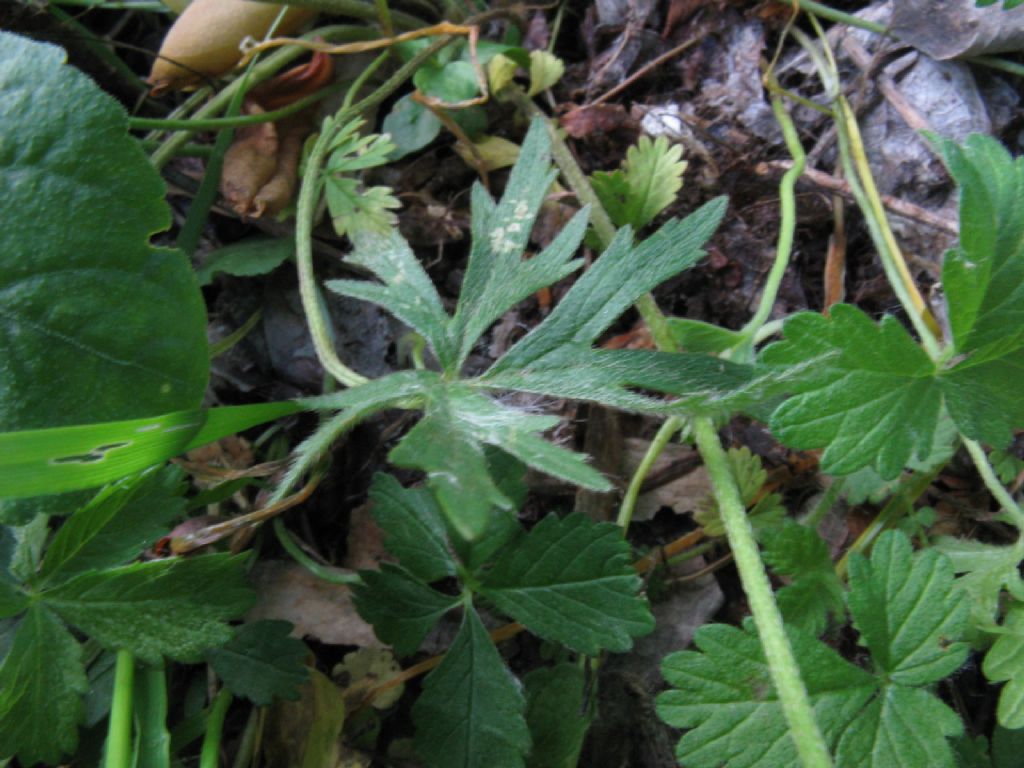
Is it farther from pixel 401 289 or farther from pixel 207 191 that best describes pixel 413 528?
pixel 207 191

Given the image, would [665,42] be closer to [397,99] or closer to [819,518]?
[397,99]

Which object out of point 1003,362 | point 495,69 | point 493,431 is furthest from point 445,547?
point 495,69

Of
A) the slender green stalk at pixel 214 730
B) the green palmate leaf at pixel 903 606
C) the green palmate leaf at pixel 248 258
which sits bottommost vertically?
the slender green stalk at pixel 214 730

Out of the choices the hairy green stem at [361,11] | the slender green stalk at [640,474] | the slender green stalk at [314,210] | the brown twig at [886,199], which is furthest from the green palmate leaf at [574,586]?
the hairy green stem at [361,11]

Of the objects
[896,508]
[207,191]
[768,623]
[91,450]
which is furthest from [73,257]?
[896,508]

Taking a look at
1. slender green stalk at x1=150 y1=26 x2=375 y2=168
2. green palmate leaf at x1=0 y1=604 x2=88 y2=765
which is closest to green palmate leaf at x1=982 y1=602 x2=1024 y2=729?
green palmate leaf at x1=0 y1=604 x2=88 y2=765

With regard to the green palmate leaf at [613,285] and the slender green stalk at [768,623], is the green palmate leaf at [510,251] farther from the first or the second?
the slender green stalk at [768,623]

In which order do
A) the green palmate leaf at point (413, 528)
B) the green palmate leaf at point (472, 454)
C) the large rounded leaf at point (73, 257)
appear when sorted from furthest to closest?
the green palmate leaf at point (413, 528)
the large rounded leaf at point (73, 257)
the green palmate leaf at point (472, 454)
